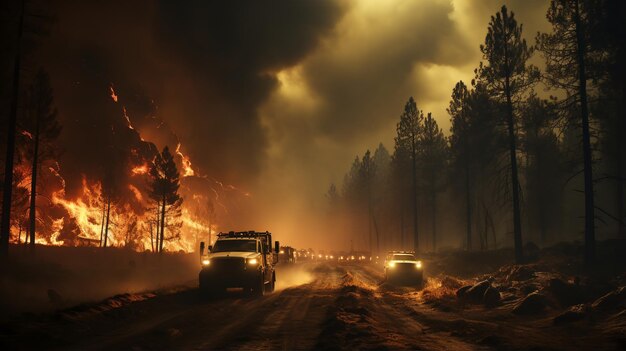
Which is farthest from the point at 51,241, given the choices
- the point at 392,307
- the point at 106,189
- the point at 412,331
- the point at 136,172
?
the point at 412,331

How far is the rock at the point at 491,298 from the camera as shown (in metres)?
20.5

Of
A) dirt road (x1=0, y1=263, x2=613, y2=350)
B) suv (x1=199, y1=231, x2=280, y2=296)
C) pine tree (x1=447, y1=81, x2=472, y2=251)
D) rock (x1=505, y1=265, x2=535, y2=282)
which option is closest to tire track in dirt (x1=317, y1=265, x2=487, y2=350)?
dirt road (x1=0, y1=263, x2=613, y2=350)

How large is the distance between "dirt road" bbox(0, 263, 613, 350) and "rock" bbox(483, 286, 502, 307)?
3.34 ft

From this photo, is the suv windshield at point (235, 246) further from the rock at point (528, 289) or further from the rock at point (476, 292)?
the rock at point (528, 289)

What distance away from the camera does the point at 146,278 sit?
41812mm

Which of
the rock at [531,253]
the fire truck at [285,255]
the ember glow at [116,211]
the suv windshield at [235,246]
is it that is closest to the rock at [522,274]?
the rock at [531,253]

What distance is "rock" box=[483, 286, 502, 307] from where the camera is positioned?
67.4ft

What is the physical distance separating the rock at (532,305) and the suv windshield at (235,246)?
12.7 m

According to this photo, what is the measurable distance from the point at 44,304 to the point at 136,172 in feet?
260

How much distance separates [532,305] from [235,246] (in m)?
13.9

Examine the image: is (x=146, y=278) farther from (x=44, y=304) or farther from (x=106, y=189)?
(x=106, y=189)

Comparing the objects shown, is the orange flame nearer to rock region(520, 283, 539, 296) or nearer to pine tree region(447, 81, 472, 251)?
pine tree region(447, 81, 472, 251)

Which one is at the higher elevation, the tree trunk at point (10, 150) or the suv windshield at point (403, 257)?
the tree trunk at point (10, 150)

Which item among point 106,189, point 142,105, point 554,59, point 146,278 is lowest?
point 146,278
